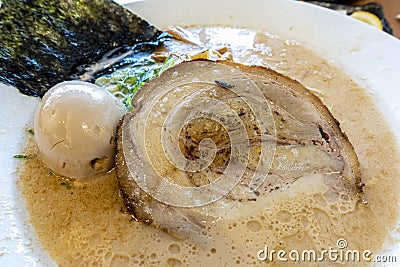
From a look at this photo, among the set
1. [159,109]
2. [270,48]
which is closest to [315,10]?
[270,48]

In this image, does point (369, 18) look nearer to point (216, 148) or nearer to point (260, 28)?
point (260, 28)

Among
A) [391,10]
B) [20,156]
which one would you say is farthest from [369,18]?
[20,156]

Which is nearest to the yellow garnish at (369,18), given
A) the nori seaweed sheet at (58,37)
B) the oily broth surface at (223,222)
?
the oily broth surface at (223,222)

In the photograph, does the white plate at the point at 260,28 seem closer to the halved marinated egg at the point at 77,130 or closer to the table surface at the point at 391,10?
the halved marinated egg at the point at 77,130

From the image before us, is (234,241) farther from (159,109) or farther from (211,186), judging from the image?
Answer: (159,109)

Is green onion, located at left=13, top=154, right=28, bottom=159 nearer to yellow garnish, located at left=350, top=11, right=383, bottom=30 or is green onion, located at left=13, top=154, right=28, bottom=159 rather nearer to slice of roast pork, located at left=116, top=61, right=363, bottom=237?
slice of roast pork, located at left=116, top=61, right=363, bottom=237

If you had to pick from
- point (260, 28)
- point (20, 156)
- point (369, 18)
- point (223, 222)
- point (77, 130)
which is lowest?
point (20, 156)

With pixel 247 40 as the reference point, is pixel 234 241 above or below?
below
